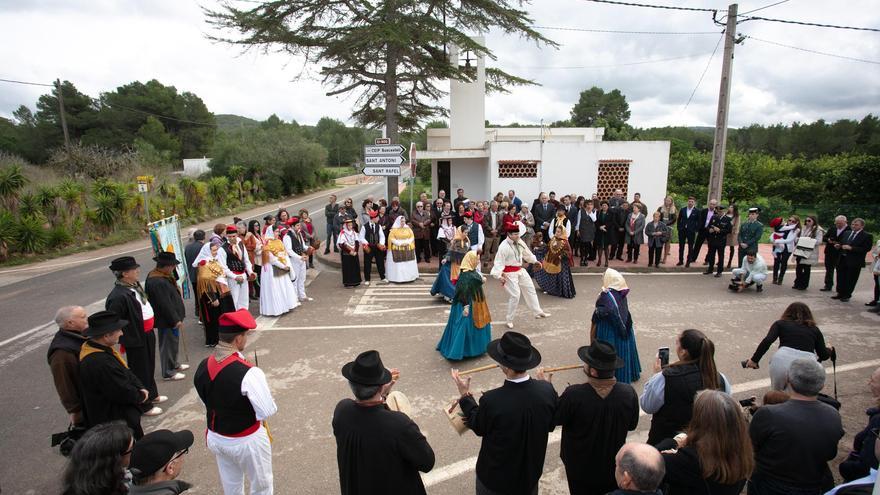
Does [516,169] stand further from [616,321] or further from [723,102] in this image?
[616,321]

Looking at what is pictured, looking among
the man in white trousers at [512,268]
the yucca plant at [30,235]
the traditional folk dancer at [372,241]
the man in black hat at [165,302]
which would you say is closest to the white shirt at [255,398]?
the man in black hat at [165,302]

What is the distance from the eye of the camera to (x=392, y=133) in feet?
52.4

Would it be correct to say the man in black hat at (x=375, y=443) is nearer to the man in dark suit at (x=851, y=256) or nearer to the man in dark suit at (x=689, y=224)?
the man in dark suit at (x=851, y=256)

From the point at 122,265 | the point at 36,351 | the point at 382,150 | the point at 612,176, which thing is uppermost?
the point at 382,150

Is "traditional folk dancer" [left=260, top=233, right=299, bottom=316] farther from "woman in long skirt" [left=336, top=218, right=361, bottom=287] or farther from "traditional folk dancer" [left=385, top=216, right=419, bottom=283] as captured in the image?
"traditional folk dancer" [left=385, top=216, right=419, bottom=283]

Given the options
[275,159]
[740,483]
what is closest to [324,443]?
[740,483]

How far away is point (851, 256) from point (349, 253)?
33.7 ft

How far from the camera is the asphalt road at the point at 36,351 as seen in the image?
15.1 ft

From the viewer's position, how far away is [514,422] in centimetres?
287

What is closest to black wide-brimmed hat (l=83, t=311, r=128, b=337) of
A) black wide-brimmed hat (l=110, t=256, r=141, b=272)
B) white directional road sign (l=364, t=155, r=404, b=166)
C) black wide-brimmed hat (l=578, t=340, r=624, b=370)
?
black wide-brimmed hat (l=110, t=256, r=141, b=272)

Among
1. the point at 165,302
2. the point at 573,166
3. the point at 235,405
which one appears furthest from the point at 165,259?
the point at 573,166

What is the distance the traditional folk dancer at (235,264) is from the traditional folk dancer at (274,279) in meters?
0.53

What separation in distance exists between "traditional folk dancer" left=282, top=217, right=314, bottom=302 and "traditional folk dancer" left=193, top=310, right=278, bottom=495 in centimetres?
611

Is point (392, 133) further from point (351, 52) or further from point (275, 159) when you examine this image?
point (275, 159)
